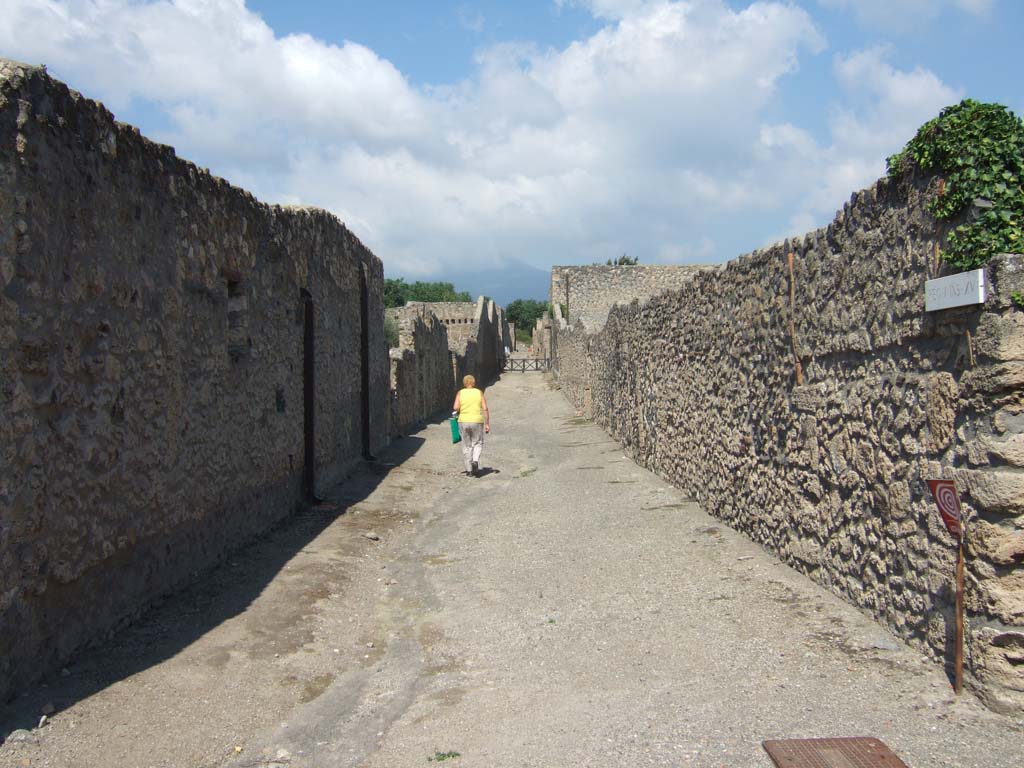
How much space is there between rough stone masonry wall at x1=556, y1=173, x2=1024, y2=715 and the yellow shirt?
474cm

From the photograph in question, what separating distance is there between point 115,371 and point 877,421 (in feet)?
15.5

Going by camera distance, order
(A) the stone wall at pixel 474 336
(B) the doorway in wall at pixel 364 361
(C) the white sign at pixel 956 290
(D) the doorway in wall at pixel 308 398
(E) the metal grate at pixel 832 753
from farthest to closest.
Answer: (A) the stone wall at pixel 474 336 < (B) the doorway in wall at pixel 364 361 < (D) the doorway in wall at pixel 308 398 < (C) the white sign at pixel 956 290 < (E) the metal grate at pixel 832 753

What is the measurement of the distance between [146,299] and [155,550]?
1.69 m

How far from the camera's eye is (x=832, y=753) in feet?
12.6

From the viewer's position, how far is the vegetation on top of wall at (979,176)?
424 cm

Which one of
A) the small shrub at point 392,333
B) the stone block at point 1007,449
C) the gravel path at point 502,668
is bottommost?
the gravel path at point 502,668

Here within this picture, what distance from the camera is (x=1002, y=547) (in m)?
4.09

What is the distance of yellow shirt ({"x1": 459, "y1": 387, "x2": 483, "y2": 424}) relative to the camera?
13336mm

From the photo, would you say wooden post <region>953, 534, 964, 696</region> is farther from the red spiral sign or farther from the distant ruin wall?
the distant ruin wall

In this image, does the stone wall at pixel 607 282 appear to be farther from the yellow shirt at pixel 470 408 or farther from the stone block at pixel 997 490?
the stone block at pixel 997 490

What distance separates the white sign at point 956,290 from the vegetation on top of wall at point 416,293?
65.4 metres

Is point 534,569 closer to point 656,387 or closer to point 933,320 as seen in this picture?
point 933,320

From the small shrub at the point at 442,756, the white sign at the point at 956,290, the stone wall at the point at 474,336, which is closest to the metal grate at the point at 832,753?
the small shrub at the point at 442,756

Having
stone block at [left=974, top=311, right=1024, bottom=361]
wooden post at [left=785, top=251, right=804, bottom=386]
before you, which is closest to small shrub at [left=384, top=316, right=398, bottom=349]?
wooden post at [left=785, top=251, right=804, bottom=386]
